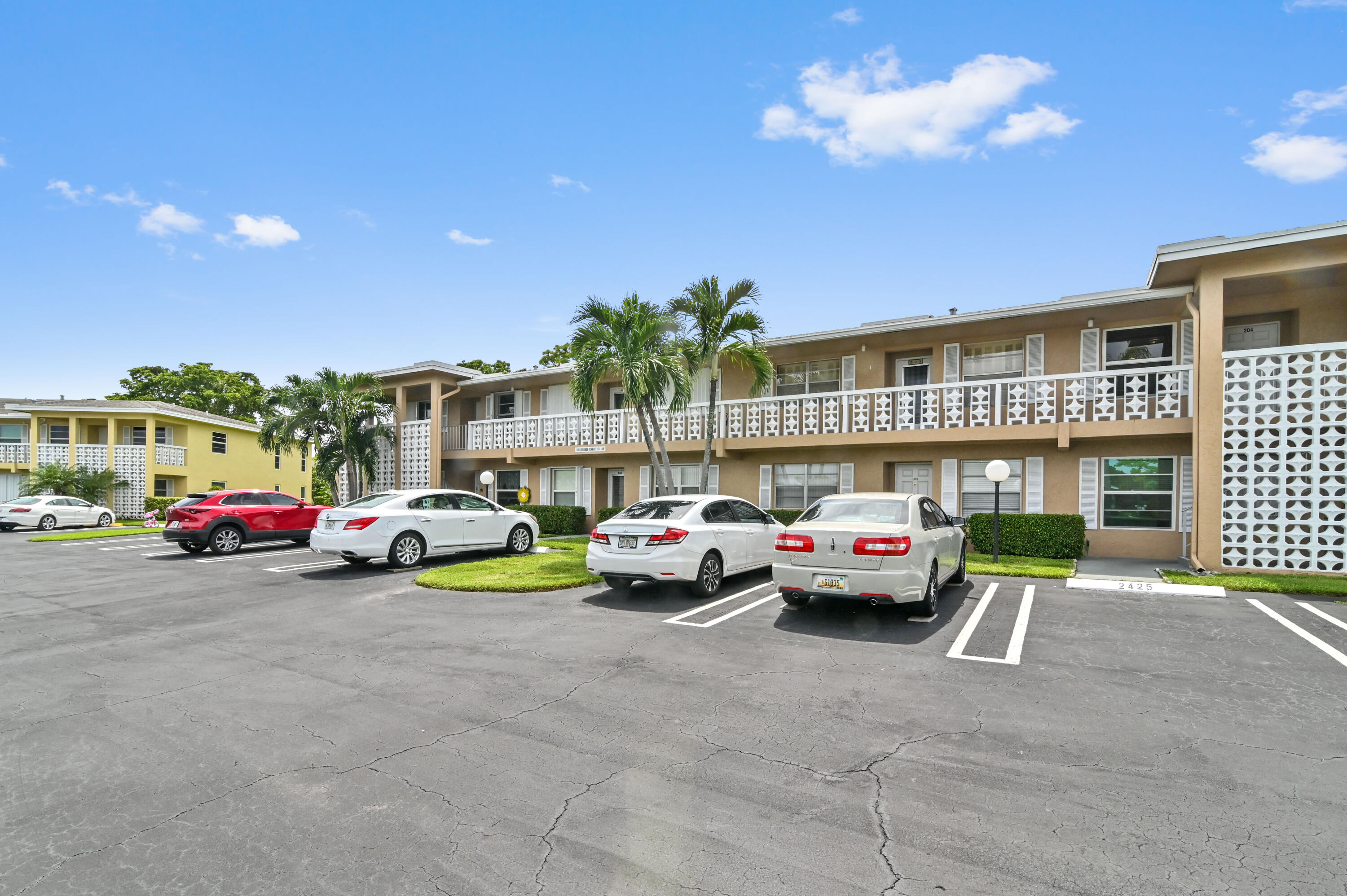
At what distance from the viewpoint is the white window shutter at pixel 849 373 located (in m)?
18.1

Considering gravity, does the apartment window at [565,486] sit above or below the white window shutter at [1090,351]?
below

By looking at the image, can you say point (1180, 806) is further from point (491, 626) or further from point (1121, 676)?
point (491, 626)

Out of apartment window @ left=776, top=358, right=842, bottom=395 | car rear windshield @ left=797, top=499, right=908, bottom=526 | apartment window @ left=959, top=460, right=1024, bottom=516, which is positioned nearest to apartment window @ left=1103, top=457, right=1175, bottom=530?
apartment window @ left=959, top=460, right=1024, bottom=516

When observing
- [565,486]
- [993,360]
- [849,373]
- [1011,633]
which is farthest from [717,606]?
[565,486]

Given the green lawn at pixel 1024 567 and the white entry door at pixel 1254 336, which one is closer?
the green lawn at pixel 1024 567

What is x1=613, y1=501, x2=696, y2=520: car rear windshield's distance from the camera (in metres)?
10.2

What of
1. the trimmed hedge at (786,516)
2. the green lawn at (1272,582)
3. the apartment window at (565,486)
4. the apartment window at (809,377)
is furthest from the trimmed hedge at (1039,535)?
the apartment window at (565,486)

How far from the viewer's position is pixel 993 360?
16.8 metres

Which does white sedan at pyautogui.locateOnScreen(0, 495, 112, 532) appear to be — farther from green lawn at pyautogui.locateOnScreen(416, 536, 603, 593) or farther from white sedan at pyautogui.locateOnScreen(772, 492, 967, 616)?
white sedan at pyautogui.locateOnScreen(772, 492, 967, 616)

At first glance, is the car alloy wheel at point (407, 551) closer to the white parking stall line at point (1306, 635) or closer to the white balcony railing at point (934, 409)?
the white balcony railing at point (934, 409)

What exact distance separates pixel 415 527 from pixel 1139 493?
15.3 m

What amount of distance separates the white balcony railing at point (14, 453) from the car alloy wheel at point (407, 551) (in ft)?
→ 110

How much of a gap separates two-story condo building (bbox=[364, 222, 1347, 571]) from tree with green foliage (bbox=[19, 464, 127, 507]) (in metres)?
20.8

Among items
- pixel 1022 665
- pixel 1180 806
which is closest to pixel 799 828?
pixel 1180 806
